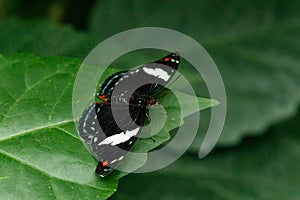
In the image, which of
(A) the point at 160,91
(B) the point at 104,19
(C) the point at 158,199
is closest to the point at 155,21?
(B) the point at 104,19

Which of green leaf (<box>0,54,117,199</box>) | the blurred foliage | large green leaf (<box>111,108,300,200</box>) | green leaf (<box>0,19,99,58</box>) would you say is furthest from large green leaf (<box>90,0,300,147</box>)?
green leaf (<box>0,54,117,199</box>)

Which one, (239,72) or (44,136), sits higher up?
(44,136)

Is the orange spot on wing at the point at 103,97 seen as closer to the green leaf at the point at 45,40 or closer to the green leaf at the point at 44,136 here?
the green leaf at the point at 44,136

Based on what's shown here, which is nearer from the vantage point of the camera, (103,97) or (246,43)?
(103,97)

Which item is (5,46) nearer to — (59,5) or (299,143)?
(59,5)

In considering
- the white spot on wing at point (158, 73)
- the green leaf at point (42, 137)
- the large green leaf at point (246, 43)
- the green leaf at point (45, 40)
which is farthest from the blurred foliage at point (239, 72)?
the green leaf at point (42, 137)

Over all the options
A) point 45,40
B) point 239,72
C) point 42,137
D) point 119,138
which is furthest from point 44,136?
point 239,72

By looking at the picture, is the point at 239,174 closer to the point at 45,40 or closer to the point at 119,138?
the point at 45,40
